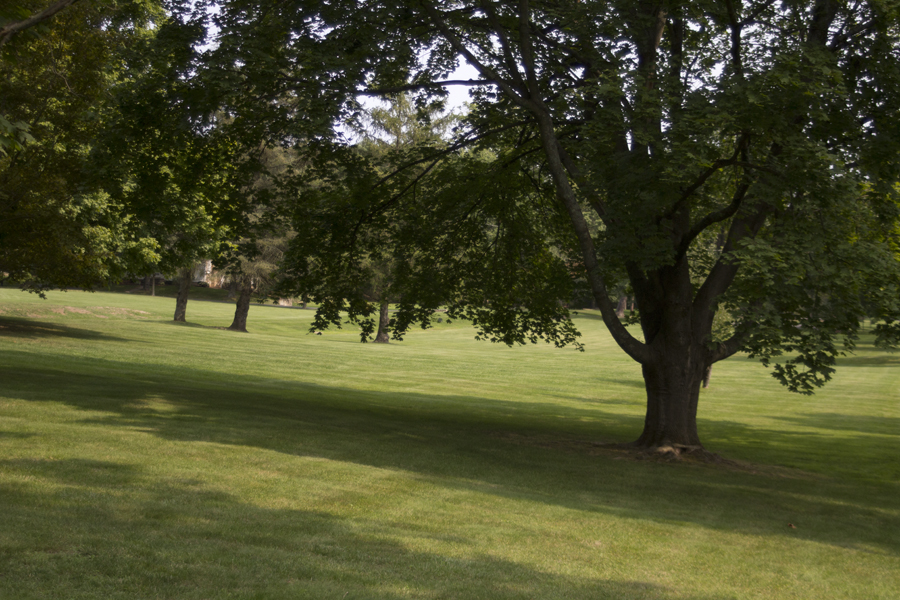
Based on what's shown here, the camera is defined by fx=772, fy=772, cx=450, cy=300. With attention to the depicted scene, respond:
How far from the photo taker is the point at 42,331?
27922mm

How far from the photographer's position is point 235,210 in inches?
592

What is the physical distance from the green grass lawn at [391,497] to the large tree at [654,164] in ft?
7.88

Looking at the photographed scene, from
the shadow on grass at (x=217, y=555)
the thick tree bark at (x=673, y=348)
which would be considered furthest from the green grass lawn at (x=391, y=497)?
the thick tree bark at (x=673, y=348)

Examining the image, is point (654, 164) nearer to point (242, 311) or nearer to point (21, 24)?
point (21, 24)

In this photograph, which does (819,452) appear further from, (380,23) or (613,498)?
(380,23)

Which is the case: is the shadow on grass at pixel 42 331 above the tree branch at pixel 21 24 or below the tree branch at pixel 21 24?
below

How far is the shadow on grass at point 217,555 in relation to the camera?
4859mm

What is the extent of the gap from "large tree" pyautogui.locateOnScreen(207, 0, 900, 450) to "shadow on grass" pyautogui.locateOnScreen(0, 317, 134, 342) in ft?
49.3

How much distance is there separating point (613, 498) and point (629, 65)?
7251 millimetres

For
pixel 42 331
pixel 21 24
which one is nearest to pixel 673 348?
pixel 21 24

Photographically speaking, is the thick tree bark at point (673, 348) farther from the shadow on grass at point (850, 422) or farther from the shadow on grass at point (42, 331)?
the shadow on grass at point (42, 331)

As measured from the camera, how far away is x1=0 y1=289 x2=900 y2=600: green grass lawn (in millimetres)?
5438

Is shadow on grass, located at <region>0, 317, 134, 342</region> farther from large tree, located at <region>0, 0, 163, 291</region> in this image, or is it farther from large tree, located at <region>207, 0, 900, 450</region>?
large tree, located at <region>207, 0, 900, 450</region>

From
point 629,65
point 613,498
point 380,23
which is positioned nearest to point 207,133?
point 380,23
